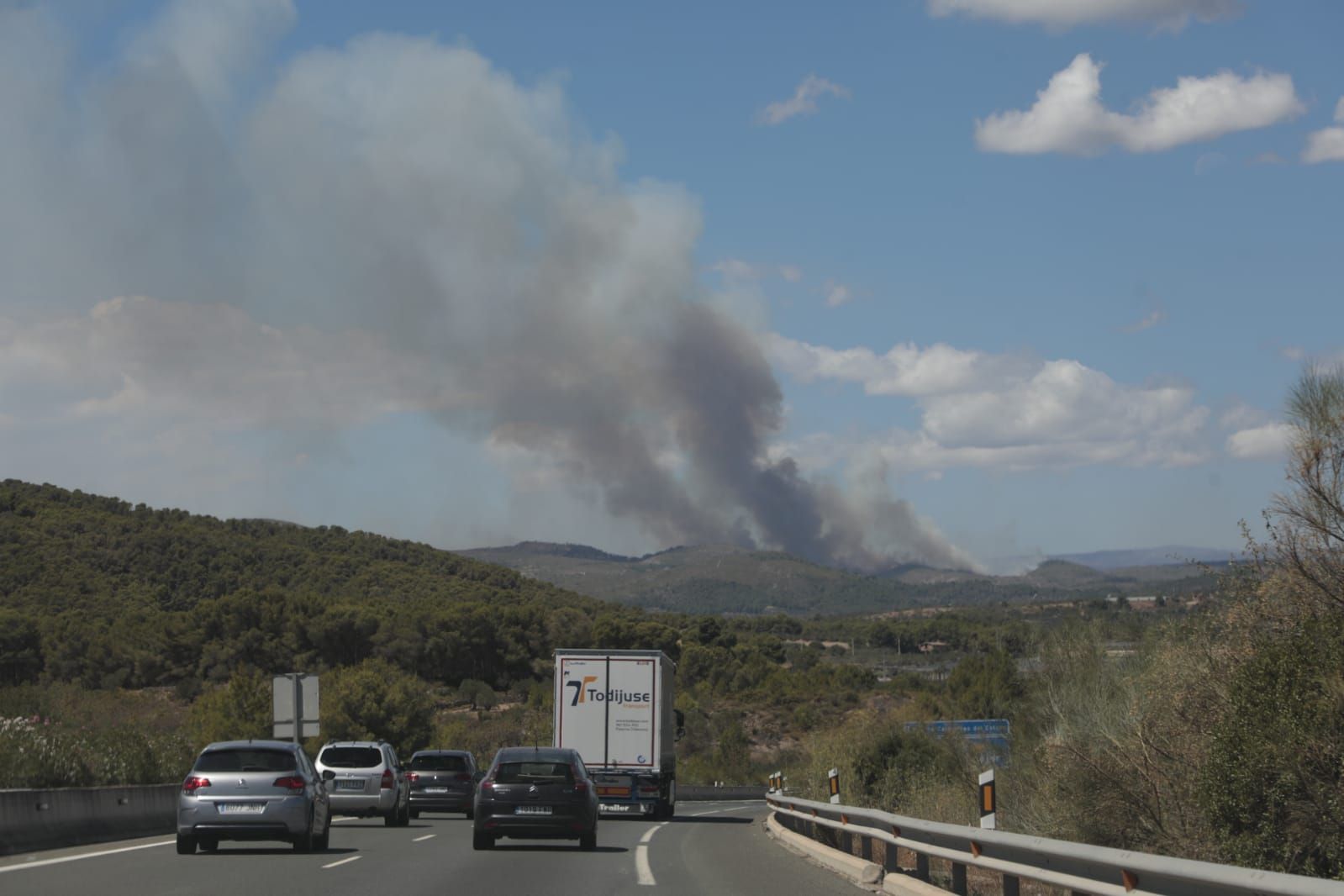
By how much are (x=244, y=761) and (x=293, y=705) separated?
13.8m

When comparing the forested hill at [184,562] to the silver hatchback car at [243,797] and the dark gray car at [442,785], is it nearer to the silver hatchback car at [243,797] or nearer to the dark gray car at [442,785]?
the dark gray car at [442,785]

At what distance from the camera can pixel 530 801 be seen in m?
21.0

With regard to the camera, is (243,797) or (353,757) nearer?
(243,797)

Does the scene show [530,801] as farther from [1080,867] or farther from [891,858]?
[1080,867]

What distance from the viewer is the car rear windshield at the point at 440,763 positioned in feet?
114

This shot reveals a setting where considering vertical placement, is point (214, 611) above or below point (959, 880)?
above

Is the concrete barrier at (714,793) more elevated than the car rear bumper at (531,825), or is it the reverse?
the car rear bumper at (531,825)

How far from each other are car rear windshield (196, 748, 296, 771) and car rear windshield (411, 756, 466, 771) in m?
15.7

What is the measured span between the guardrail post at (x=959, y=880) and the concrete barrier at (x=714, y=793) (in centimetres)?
5034

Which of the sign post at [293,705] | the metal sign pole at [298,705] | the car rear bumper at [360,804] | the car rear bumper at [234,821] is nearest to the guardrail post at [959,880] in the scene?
the car rear bumper at [234,821]

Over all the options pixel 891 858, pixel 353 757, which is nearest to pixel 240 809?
pixel 891 858

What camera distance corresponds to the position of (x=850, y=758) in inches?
1303

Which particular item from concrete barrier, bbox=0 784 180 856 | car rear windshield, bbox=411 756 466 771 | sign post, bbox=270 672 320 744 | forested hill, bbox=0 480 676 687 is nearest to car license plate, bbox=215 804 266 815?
concrete barrier, bbox=0 784 180 856

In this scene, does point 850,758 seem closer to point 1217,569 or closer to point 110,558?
point 1217,569
